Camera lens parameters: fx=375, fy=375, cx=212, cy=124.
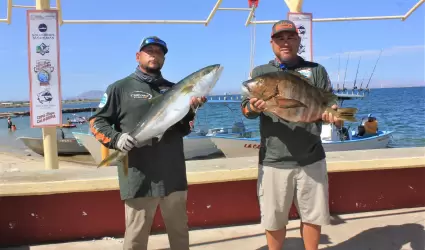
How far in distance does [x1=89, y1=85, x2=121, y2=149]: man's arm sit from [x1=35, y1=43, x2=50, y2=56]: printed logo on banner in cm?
182

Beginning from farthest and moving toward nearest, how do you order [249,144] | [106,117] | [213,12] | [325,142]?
[249,144] < [325,142] < [213,12] < [106,117]

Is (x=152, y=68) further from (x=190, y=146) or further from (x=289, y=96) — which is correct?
(x=190, y=146)

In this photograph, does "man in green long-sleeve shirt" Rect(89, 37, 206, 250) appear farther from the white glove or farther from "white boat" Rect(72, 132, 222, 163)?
"white boat" Rect(72, 132, 222, 163)

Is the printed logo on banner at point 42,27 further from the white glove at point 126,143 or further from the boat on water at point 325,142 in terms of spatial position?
the boat on water at point 325,142

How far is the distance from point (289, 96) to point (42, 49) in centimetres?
298

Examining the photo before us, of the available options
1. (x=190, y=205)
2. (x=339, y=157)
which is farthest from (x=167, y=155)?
(x=339, y=157)

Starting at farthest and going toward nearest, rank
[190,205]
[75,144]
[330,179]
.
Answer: [75,144] → [330,179] → [190,205]

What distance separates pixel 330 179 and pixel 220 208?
1.34 meters

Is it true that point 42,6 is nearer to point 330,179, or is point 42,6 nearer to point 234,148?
point 330,179

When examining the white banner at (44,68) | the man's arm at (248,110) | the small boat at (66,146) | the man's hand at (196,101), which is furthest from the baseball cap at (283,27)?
the small boat at (66,146)

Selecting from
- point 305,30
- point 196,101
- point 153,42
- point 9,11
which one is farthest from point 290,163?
point 9,11

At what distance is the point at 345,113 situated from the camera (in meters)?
2.48

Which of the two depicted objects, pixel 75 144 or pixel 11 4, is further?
pixel 75 144

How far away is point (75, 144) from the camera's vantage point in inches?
698
